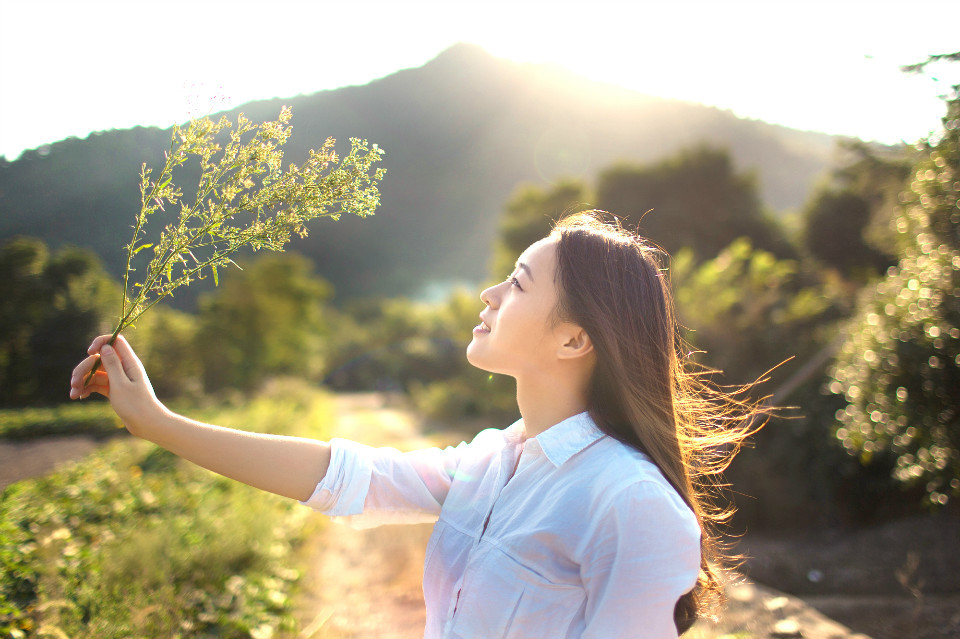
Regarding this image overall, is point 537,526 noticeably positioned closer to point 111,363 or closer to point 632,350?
point 632,350

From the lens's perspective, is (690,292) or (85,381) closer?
(85,381)

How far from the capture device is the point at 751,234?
20188 millimetres

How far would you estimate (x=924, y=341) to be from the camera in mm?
3617

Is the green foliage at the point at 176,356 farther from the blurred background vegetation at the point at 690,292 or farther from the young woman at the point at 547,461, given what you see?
the young woman at the point at 547,461

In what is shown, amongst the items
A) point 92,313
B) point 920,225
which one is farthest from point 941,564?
point 92,313

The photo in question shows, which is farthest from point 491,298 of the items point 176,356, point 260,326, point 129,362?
point 260,326

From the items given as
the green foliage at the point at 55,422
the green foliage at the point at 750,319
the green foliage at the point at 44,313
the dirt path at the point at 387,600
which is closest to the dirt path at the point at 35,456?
the green foliage at the point at 55,422

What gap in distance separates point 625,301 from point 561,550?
68 cm

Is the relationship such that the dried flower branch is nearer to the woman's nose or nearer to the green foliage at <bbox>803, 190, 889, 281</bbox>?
the woman's nose

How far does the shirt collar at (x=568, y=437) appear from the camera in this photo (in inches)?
56.6

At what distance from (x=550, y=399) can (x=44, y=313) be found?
136 inches

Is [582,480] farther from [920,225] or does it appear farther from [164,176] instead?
[920,225]

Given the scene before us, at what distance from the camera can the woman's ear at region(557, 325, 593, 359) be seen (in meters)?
1.55

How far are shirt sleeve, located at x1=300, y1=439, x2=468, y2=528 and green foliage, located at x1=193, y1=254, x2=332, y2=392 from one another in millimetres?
11129
